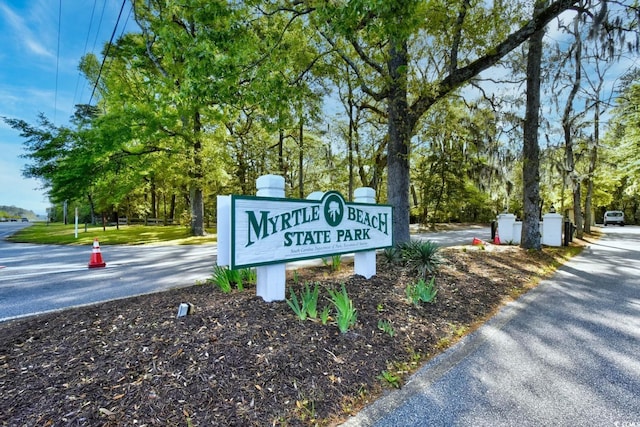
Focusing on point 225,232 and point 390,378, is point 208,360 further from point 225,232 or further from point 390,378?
point 390,378

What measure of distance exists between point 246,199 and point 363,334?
1714 mm

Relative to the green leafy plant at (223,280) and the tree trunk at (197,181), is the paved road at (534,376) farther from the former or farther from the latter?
the tree trunk at (197,181)

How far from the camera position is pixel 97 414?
5.82 feet

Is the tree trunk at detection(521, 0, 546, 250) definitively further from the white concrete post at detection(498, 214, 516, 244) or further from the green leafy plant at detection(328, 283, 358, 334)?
the green leafy plant at detection(328, 283, 358, 334)

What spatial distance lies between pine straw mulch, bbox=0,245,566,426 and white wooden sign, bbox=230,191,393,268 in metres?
0.56

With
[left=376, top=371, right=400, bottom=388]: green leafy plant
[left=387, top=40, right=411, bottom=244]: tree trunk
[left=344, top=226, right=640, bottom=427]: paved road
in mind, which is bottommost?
[left=344, top=226, right=640, bottom=427]: paved road

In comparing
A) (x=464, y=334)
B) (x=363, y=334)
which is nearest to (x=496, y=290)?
(x=464, y=334)

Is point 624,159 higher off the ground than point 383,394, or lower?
higher

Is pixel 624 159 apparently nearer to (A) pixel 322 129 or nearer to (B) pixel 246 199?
(A) pixel 322 129

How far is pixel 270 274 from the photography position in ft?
10.7

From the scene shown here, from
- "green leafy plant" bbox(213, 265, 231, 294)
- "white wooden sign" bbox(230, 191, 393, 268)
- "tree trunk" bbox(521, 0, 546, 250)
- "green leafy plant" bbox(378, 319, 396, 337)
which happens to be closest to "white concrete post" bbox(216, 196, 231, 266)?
"white wooden sign" bbox(230, 191, 393, 268)

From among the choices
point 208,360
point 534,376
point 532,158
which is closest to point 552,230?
point 532,158

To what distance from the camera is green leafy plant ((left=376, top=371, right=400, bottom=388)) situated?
2305 mm

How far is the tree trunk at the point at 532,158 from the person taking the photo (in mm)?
8203
